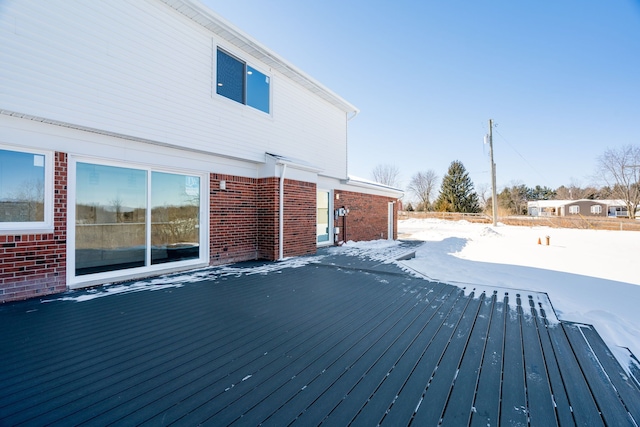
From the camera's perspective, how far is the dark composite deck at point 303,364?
172 cm

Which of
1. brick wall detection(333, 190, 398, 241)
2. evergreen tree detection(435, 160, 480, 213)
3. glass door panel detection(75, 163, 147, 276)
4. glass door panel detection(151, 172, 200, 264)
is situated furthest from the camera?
evergreen tree detection(435, 160, 480, 213)

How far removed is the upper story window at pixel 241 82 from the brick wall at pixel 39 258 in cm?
346

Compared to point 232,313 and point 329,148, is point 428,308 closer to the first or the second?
point 232,313

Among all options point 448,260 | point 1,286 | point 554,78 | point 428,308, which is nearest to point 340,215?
point 448,260

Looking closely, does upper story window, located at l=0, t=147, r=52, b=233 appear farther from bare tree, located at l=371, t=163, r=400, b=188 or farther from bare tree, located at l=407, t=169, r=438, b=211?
bare tree, located at l=407, t=169, r=438, b=211

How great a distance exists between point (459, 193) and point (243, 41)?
34.5m

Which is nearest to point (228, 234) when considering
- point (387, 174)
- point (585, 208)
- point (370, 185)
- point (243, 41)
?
point (243, 41)

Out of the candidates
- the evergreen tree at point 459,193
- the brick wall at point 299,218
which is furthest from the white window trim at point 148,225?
the evergreen tree at point 459,193

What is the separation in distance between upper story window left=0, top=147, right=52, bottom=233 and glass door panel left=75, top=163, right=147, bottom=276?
464mm

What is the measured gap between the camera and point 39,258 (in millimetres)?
4078

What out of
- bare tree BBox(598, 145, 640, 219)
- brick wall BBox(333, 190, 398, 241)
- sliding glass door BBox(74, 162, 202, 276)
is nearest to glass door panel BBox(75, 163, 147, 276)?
sliding glass door BBox(74, 162, 202, 276)

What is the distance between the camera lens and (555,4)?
834 cm

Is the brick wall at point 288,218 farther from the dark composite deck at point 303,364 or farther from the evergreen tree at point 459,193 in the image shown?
the evergreen tree at point 459,193

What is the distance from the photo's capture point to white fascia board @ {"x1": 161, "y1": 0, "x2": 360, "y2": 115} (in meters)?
5.40
